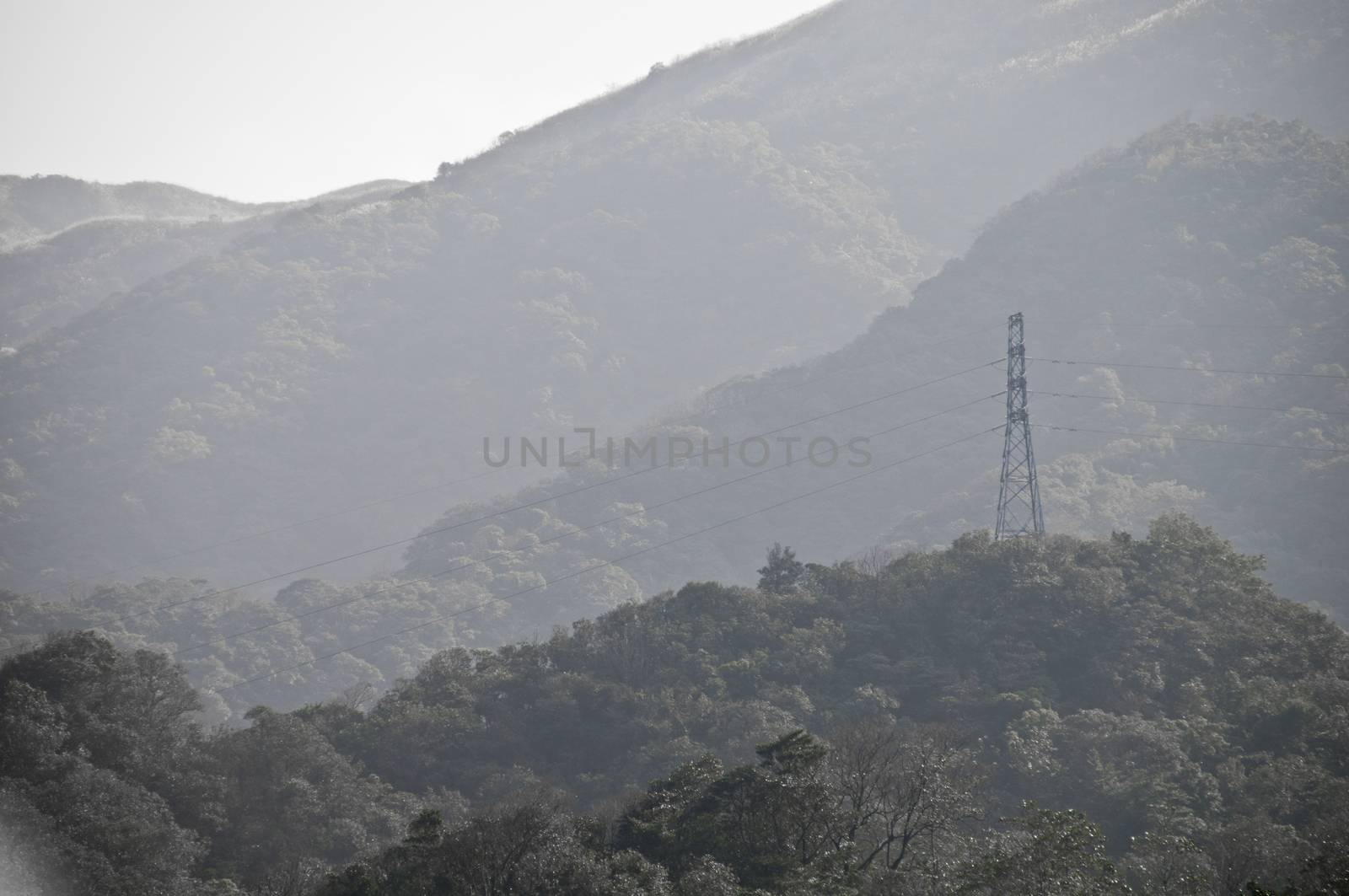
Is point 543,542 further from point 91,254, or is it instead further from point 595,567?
point 91,254

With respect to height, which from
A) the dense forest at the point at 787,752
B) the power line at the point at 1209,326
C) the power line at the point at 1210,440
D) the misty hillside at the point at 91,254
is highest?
the misty hillside at the point at 91,254

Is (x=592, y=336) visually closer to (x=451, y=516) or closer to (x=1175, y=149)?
(x=451, y=516)

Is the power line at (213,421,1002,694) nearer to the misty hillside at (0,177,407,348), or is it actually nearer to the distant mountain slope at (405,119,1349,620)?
the distant mountain slope at (405,119,1349,620)

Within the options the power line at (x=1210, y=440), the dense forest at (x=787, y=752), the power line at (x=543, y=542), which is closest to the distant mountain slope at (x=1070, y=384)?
the power line at (x=1210, y=440)

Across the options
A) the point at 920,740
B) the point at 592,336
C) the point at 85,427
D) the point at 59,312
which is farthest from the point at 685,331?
the point at 920,740

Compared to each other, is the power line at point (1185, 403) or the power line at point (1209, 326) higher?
the power line at point (1209, 326)

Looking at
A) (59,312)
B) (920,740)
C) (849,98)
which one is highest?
(849,98)

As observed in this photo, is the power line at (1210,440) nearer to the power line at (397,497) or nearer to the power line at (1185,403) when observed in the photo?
the power line at (1185,403)
